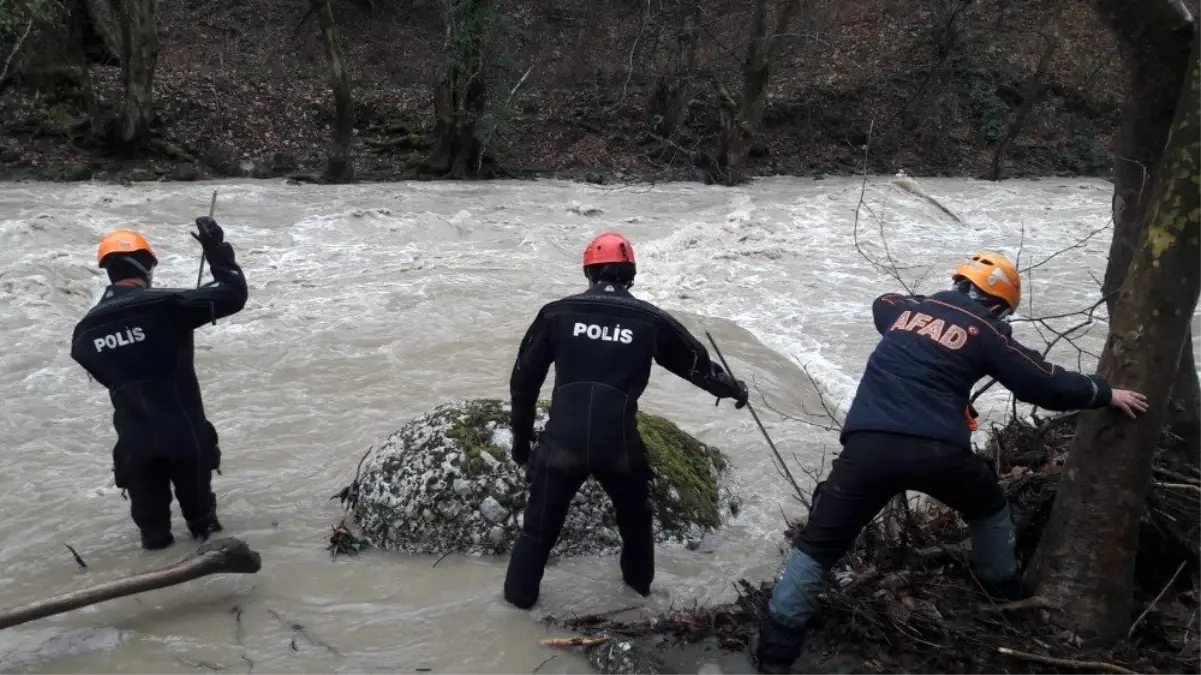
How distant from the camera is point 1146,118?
13.4 feet

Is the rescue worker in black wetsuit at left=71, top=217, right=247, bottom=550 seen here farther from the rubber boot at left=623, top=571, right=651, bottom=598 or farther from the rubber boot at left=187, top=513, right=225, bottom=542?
the rubber boot at left=623, top=571, right=651, bottom=598

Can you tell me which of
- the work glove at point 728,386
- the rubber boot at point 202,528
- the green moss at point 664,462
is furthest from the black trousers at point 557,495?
the rubber boot at point 202,528

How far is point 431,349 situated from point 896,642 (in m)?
6.41

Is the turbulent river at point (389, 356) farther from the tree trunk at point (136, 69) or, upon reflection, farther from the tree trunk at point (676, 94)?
the tree trunk at point (676, 94)

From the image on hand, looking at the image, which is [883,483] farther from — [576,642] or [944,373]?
[576,642]

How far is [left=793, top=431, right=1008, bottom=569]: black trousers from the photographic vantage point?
12.3 feet

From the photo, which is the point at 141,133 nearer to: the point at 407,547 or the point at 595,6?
the point at 595,6

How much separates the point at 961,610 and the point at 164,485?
4201 mm

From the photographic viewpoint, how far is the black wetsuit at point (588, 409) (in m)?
4.53

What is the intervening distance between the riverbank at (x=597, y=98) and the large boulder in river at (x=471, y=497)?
15922 mm

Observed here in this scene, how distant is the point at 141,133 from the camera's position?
2030 cm

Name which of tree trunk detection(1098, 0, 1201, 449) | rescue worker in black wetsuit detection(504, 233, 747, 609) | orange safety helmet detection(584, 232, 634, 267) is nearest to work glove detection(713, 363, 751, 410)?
rescue worker in black wetsuit detection(504, 233, 747, 609)

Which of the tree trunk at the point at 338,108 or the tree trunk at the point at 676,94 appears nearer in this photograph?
the tree trunk at the point at 338,108

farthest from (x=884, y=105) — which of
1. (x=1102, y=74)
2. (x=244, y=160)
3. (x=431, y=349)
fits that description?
(x=431, y=349)
